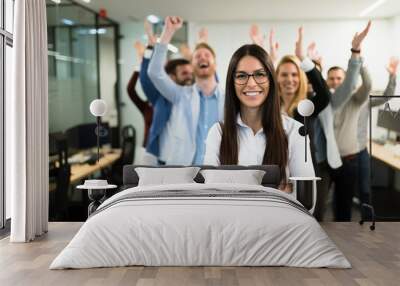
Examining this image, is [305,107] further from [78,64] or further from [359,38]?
[78,64]

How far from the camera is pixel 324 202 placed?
7.55 meters

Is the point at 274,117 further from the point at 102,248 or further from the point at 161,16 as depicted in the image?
the point at 102,248

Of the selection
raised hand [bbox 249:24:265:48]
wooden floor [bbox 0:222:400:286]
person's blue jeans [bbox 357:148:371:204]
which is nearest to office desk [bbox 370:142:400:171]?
person's blue jeans [bbox 357:148:371:204]

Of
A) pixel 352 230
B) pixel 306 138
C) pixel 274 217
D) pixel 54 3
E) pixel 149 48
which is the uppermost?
pixel 54 3

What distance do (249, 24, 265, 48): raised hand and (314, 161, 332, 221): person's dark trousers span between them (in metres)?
1.56

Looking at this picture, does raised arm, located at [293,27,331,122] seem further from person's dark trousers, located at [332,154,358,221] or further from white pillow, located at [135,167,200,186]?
white pillow, located at [135,167,200,186]

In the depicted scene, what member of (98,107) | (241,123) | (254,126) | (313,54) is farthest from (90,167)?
(313,54)

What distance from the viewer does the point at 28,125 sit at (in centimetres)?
632

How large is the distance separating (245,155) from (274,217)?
242 centimetres

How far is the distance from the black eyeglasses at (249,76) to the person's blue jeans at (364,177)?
55.6 inches

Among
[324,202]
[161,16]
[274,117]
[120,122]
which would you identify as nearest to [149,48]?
[161,16]

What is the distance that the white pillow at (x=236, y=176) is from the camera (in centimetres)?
661

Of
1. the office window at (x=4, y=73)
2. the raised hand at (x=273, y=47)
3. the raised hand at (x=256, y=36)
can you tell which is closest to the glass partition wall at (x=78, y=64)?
the office window at (x=4, y=73)

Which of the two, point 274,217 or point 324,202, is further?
point 324,202
